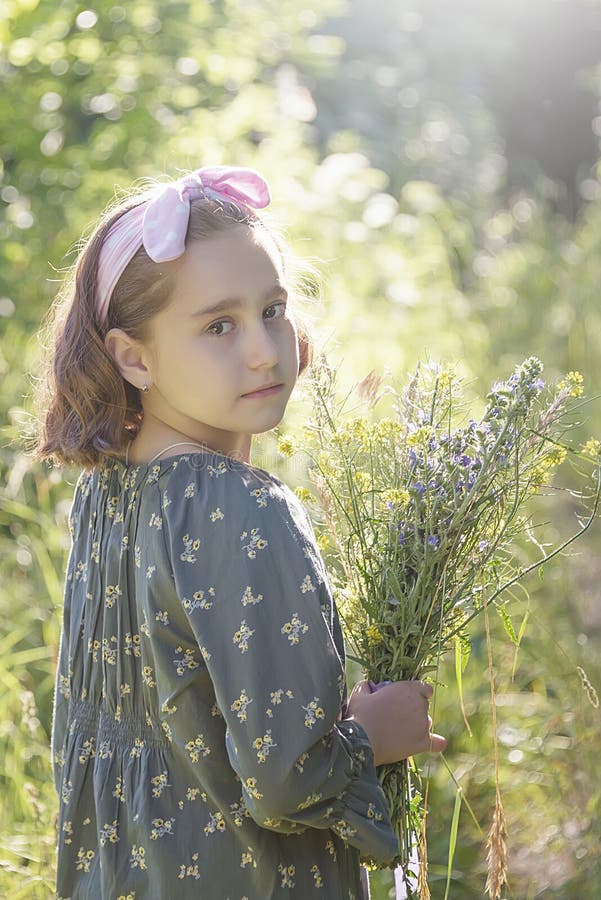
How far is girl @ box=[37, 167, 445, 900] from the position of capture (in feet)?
5.03

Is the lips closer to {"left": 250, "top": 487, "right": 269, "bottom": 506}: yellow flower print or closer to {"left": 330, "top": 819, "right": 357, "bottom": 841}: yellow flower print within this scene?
{"left": 250, "top": 487, "right": 269, "bottom": 506}: yellow flower print

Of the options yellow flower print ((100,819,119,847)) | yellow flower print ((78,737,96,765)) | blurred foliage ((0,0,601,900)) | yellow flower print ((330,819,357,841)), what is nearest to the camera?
yellow flower print ((330,819,357,841))

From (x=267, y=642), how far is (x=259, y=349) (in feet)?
1.38

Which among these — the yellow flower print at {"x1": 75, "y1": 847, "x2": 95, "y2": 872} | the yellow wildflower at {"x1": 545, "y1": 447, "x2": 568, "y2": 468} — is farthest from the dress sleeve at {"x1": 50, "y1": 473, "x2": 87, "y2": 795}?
the yellow wildflower at {"x1": 545, "y1": 447, "x2": 568, "y2": 468}

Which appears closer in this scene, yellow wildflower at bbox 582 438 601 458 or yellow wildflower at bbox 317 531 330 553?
yellow wildflower at bbox 582 438 601 458

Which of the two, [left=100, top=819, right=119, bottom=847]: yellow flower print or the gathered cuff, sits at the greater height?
the gathered cuff

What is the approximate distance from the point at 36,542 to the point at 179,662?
1.98 meters

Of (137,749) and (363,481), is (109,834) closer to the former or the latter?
(137,749)

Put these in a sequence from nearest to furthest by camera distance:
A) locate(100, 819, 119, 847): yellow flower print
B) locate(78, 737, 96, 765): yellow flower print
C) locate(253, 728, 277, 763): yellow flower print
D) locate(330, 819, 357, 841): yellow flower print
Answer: locate(253, 728, 277, 763): yellow flower print, locate(330, 819, 357, 841): yellow flower print, locate(100, 819, 119, 847): yellow flower print, locate(78, 737, 96, 765): yellow flower print

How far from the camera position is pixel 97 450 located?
182 cm

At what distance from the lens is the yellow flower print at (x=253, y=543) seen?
155 cm

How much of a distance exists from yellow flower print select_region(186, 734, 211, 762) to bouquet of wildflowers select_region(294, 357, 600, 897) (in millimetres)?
307

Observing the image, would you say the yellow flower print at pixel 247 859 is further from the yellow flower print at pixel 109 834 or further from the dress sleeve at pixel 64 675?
the dress sleeve at pixel 64 675

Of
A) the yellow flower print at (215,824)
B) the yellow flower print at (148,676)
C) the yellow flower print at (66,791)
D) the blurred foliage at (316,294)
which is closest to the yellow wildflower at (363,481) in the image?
the blurred foliage at (316,294)
